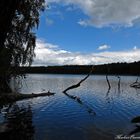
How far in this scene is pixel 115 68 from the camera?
150875mm

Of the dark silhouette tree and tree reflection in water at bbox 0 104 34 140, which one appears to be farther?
the dark silhouette tree

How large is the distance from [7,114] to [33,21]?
354 inches

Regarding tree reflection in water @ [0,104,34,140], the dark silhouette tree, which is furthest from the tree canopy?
tree reflection in water @ [0,104,34,140]

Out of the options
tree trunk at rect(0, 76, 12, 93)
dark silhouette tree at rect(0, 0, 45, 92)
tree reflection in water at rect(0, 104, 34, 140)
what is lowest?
tree reflection in water at rect(0, 104, 34, 140)

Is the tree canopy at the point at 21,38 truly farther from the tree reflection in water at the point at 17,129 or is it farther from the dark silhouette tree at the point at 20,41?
the tree reflection in water at the point at 17,129

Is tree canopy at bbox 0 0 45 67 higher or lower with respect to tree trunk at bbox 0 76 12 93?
higher

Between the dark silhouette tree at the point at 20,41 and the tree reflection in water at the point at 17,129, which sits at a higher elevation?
the dark silhouette tree at the point at 20,41

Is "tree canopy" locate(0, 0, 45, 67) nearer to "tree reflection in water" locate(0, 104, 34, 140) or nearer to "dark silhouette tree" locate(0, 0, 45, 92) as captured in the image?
"dark silhouette tree" locate(0, 0, 45, 92)

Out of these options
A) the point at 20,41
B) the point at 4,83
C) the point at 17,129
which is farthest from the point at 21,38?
the point at 17,129

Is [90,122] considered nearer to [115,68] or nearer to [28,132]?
[28,132]

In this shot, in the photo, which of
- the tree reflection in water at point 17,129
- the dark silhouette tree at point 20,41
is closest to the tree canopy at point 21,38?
the dark silhouette tree at point 20,41

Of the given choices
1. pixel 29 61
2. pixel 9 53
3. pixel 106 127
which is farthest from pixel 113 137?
pixel 29 61

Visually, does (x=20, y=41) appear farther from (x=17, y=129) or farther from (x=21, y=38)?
(x=17, y=129)

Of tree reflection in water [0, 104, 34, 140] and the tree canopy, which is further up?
the tree canopy
